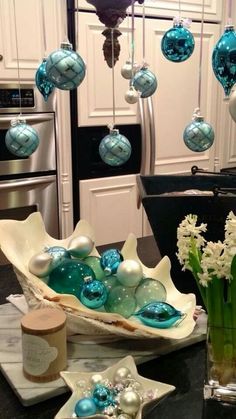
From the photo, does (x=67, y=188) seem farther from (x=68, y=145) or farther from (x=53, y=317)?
(x=53, y=317)

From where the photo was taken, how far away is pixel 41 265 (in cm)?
99

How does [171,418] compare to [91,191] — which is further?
[91,191]

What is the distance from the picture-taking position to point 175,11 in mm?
2549

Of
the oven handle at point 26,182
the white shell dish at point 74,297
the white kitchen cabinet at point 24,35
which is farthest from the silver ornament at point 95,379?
the white kitchen cabinet at point 24,35

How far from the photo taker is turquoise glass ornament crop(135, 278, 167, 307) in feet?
3.23

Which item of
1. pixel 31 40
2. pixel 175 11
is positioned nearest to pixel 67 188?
pixel 31 40

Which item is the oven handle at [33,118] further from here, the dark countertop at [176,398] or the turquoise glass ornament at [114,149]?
the dark countertop at [176,398]

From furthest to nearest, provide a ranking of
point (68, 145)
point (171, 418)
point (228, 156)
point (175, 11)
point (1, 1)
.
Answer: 1. point (228, 156)
2. point (175, 11)
3. point (68, 145)
4. point (1, 1)
5. point (171, 418)

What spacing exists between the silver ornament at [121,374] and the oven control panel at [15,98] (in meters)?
1.51

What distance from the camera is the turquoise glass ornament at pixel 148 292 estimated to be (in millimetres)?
984

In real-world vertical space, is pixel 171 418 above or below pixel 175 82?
below

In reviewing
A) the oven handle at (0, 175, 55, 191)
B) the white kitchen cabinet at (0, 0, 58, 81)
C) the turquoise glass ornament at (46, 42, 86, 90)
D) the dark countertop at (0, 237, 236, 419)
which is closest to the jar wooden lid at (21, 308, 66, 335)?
the dark countertop at (0, 237, 236, 419)

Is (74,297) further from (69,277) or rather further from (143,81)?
(143,81)

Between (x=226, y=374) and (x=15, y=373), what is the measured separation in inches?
14.5
